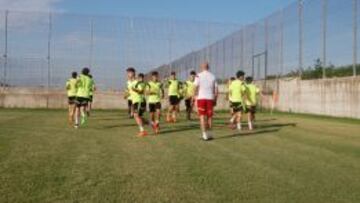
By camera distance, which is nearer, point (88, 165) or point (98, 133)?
point (88, 165)

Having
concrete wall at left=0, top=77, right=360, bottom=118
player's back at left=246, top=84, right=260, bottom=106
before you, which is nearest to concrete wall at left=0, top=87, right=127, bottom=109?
concrete wall at left=0, top=77, right=360, bottom=118

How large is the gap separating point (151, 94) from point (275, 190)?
12.0 m

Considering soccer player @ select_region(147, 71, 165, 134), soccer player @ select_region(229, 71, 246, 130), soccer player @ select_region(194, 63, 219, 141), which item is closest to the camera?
soccer player @ select_region(194, 63, 219, 141)

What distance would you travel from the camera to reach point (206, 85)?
1741 cm

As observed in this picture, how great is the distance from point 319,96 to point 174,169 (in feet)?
74.9

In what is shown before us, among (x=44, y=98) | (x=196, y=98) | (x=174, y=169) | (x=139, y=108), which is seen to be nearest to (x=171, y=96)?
(x=139, y=108)

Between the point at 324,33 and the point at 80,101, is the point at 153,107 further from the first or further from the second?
the point at 324,33

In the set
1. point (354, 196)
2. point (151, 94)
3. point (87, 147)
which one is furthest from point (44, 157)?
point (151, 94)

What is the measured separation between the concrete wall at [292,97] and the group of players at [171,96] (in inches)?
296

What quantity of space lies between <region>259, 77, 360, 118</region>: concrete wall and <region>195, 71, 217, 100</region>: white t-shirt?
484 inches

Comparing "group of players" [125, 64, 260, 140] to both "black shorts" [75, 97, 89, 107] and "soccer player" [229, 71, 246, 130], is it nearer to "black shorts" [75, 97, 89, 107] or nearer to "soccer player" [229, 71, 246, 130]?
"soccer player" [229, 71, 246, 130]

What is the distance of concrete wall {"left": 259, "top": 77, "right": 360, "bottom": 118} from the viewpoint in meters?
28.6

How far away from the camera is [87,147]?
13906 millimetres

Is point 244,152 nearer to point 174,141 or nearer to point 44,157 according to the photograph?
point 174,141
